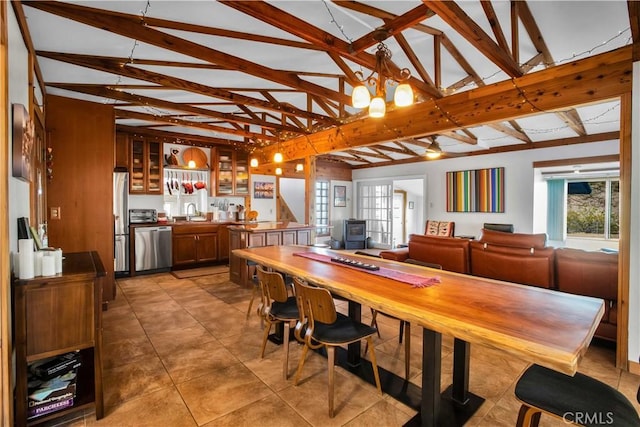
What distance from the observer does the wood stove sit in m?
8.75

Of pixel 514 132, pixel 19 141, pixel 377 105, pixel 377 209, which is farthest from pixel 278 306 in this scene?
pixel 377 209

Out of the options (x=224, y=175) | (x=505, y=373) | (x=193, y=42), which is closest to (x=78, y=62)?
(x=193, y=42)

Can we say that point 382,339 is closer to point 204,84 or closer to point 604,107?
point 204,84

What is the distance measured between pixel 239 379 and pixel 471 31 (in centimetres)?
312

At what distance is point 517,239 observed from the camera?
355 centimetres

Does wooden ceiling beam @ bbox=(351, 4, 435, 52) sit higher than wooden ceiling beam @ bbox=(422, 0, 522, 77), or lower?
higher

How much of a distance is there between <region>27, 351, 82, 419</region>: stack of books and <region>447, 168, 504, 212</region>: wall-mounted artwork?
7225 millimetres

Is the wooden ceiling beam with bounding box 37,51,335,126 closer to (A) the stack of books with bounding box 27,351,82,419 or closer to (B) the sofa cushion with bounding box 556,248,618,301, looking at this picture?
(A) the stack of books with bounding box 27,351,82,419

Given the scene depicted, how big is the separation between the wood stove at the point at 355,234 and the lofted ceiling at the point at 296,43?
4.36 meters

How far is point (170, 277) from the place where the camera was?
5.46m

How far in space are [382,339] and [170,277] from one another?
13.2 ft

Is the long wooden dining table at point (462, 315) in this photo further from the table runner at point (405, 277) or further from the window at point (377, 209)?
the window at point (377, 209)

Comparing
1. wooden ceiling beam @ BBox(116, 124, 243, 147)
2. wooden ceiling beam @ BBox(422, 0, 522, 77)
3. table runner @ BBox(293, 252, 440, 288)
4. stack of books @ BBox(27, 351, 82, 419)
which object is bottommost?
stack of books @ BBox(27, 351, 82, 419)

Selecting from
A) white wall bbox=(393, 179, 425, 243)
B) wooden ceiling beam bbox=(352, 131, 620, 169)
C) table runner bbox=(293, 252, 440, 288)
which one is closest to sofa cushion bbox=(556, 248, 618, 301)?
table runner bbox=(293, 252, 440, 288)
